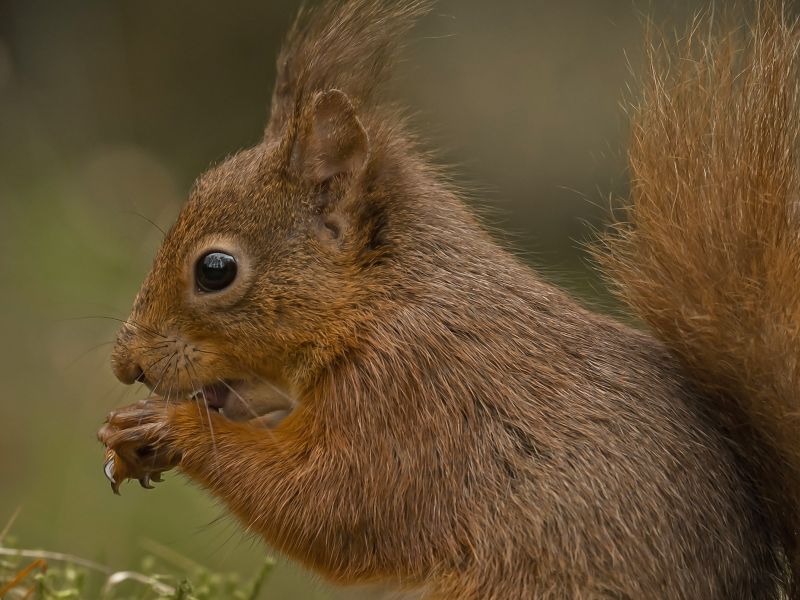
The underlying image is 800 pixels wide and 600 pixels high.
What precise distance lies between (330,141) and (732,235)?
2.53 ft

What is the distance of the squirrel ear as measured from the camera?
1.64 m

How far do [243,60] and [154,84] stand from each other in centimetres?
63

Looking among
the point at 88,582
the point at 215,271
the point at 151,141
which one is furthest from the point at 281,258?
the point at 151,141

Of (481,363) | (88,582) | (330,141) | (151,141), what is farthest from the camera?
(151,141)

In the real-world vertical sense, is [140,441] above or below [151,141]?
below

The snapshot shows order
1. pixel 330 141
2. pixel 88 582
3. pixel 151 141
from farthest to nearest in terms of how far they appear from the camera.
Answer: pixel 151 141
pixel 88 582
pixel 330 141

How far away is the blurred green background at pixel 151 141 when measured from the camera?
12.0ft

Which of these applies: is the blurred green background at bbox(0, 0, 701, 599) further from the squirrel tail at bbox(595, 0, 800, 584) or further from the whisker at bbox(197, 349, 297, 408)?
the squirrel tail at bbox(595, 0, 800, 584)

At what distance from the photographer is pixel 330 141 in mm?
1683

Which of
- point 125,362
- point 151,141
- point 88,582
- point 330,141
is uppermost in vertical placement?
point 151,141

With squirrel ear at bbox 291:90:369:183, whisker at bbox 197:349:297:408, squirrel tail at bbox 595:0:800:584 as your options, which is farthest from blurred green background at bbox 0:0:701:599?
squirrel tail at bbox 595:0:800:584

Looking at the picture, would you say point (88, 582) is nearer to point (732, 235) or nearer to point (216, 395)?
point (216, 395)

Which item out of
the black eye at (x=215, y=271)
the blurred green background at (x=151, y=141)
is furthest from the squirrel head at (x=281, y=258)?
the blurred green background at (x=151, y=141)

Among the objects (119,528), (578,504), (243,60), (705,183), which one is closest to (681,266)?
(705,183)
